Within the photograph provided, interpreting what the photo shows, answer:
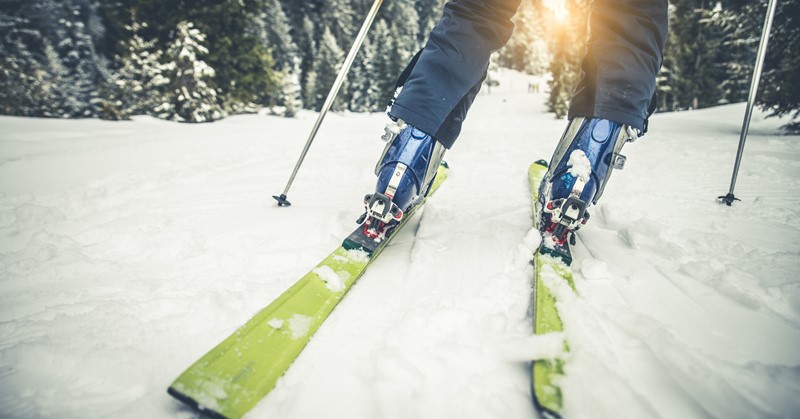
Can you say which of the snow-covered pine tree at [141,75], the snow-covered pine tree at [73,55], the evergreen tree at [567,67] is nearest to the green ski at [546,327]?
the snow-covered pine tree at [141,75]

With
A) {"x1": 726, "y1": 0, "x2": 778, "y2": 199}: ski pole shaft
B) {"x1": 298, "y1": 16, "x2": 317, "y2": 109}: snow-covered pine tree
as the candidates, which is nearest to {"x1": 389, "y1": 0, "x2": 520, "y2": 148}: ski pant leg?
{"x1": 726, "y1": 0, "x2": 778, "y2": 199}: ski pole shaft

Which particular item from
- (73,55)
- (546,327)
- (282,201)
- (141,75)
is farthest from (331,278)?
(73,55)

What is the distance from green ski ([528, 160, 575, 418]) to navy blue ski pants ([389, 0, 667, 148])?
0.65 meters

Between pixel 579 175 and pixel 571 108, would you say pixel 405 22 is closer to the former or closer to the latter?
pixel 571 108

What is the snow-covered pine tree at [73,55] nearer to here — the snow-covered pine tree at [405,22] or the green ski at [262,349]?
the snow-covered pine tree at [405,22]

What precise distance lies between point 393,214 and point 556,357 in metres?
0.82

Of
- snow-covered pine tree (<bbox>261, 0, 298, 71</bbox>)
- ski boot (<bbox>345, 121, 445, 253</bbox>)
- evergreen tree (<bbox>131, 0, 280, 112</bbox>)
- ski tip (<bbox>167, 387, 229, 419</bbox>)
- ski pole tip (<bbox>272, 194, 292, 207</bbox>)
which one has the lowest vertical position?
ski tip (<bbox>167, 387, 229, 419</bbox>)

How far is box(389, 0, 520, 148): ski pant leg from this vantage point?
1413mm

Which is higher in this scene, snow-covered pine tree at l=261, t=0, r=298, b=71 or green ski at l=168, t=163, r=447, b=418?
snow-covered pine tree at l=261, t=0, r=298, b=71

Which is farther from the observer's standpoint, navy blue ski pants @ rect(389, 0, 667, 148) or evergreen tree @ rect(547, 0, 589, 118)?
evergreen tree @ rect(547, 0, 589, 118)

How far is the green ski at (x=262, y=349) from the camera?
2.37ft

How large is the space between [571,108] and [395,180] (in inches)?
35.8

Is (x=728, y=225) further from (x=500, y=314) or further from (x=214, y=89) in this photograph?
(x=214, y=89)

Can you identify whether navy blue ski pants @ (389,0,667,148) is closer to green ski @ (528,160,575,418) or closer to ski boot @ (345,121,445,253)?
ski boot @ (345,121,445,253)
